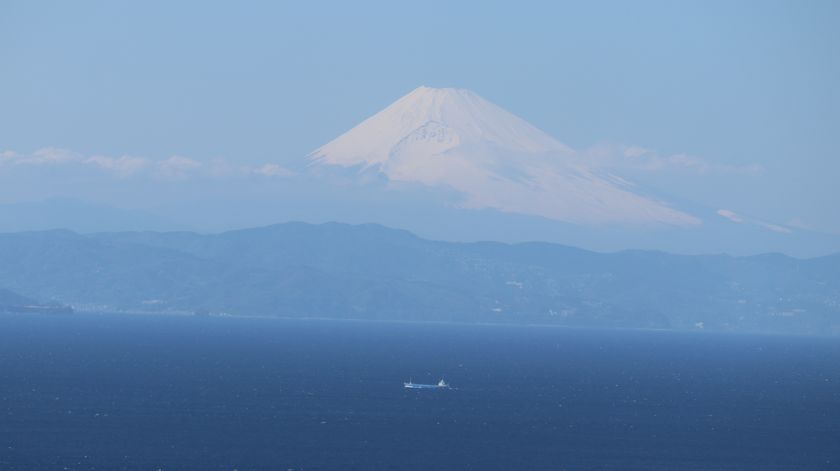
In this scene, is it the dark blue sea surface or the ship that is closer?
the dark blue sea surface

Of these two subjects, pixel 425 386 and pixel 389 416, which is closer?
pixel 389 416

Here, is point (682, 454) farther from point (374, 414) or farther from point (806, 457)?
point (374, 414)

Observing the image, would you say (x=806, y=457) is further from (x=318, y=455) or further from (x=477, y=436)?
(x=318, y=455)

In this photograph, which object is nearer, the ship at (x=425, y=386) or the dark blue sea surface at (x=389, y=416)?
the dark blue sea surface at (x=389, y=416)

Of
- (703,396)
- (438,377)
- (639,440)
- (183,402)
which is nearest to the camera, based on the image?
(639,440)

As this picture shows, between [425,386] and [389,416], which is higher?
[425,386]

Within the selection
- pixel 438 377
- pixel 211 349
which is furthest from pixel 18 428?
pixel 211 349

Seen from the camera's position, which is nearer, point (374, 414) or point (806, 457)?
point (806, 457)

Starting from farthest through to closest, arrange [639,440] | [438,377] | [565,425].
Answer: [438,377] < [565,425] < [639,440]
